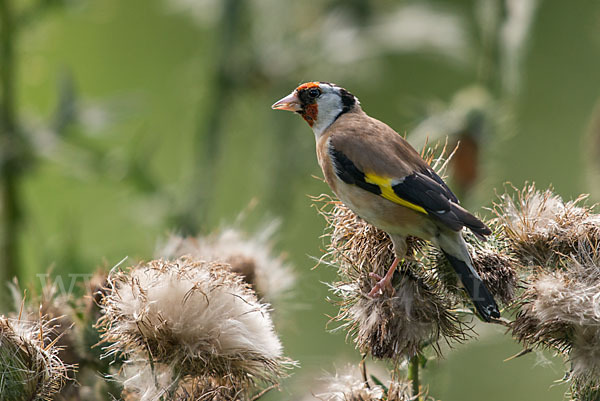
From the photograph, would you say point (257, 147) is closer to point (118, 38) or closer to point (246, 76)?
point (246, 76)

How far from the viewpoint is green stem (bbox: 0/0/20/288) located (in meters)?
1.94

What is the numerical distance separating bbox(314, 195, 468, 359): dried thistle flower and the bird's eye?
27 cm

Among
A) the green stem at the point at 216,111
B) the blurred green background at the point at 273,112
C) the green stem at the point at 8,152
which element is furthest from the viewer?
the green stem at the point at 216,111

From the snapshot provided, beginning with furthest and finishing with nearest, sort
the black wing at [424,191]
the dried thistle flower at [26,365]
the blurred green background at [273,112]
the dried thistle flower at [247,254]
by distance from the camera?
the blurred green background at [273,112], the dried thistle flower at [247,254], the black wing at [424,191], the dried thistle flower at [26,365]

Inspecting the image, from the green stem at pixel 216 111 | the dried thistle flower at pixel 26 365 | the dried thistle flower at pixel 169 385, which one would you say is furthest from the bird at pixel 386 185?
the green stem at pixel 216 111

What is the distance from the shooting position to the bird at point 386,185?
1.01m

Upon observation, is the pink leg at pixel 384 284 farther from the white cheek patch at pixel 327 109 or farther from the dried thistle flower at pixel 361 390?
the white cheek patch at pixel 327 109

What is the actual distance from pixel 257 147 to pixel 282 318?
1673 mm

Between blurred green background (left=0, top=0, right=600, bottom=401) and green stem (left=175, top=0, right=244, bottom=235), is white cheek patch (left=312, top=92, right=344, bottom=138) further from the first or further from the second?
green stem (left=175, top=0, right=244, bottom=235)

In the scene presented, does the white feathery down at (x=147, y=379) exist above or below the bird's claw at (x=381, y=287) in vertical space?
below

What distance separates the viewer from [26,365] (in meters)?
0.93

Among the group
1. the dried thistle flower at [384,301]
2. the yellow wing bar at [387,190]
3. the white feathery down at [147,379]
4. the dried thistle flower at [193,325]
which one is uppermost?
the yellow wing bar at [387,190]

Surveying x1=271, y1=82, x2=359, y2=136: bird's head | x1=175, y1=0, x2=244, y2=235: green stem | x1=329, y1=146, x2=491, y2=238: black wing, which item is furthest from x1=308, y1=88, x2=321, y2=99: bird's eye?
x1=175, y1=0, x2=244, y2=235: green stem

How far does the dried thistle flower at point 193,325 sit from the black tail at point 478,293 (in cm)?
26
